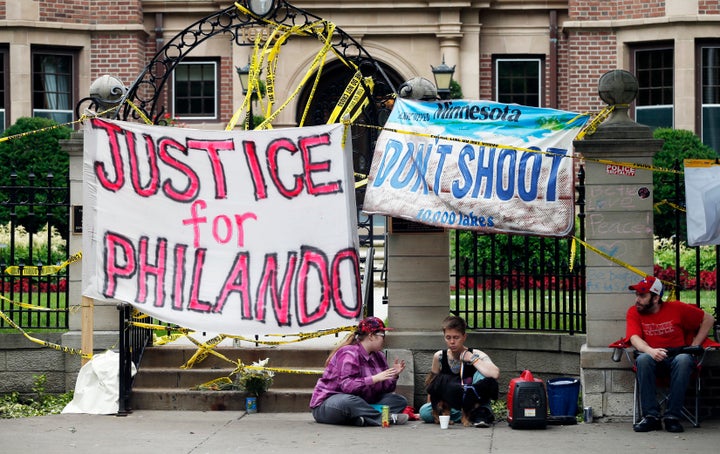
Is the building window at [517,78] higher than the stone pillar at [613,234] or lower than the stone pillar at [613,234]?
higher

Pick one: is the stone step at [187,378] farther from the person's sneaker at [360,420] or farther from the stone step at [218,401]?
the person's sneaker at [360,420]

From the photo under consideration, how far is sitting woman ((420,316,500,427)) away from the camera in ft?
34.8

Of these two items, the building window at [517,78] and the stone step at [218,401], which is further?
the building window at [517,78]

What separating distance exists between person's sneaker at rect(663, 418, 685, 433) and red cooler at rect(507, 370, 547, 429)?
1023 mm

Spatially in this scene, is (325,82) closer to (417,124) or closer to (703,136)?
(703,136)

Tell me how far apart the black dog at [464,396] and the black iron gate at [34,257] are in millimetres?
3945

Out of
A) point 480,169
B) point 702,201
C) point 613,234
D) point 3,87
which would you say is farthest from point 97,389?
point 3,87

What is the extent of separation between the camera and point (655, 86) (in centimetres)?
2328

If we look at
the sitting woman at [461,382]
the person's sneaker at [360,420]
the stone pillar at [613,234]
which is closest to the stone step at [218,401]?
the person's sneaker at [360,420]

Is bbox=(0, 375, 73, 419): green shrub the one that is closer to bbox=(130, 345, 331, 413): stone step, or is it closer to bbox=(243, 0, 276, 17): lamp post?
bbox=(130, 345, 331, 413): stone step

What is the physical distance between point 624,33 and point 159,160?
13.9m

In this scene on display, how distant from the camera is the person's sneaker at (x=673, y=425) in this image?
10273 millimetres

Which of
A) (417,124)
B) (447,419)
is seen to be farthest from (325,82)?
(447,419)

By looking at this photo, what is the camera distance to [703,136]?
905 inches
